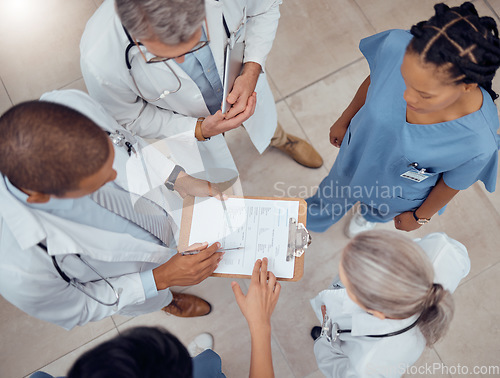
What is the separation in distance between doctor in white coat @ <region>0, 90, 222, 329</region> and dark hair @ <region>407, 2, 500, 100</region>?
877 millimetres

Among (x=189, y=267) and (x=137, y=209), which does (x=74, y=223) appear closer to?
(x=137, y=209)

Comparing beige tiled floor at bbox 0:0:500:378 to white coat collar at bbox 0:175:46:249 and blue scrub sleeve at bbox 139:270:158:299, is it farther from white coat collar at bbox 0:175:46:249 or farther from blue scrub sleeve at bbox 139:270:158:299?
white coat collar at bbox 0:175:46:249

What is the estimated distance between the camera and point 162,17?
0.96m

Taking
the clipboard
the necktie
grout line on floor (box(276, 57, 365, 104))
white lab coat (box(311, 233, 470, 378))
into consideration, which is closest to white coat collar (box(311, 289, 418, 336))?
white lab coat (box(311, 233, 470, 378))

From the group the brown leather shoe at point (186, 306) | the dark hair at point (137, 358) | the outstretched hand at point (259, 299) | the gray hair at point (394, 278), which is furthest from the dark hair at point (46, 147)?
the brown leather shoe at point (186, 306)

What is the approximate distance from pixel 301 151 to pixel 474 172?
1.12m

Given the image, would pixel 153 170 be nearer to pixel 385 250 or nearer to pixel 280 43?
pixel 385 250

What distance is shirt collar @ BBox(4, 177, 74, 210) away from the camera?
98cm

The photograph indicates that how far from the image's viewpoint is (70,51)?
2.50 m

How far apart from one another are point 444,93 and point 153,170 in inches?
38.7

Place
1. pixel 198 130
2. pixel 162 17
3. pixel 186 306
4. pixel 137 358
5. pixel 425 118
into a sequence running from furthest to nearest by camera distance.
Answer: pixel 186 306
pixel 198 130
pixel 425 118
pixel 162 17
pixel 137 358

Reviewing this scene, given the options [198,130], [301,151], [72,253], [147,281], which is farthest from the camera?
[301,151]

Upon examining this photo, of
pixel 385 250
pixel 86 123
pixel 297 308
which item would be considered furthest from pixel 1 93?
pixel 385 250

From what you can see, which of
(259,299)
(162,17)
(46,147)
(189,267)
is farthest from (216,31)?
(259,299)
